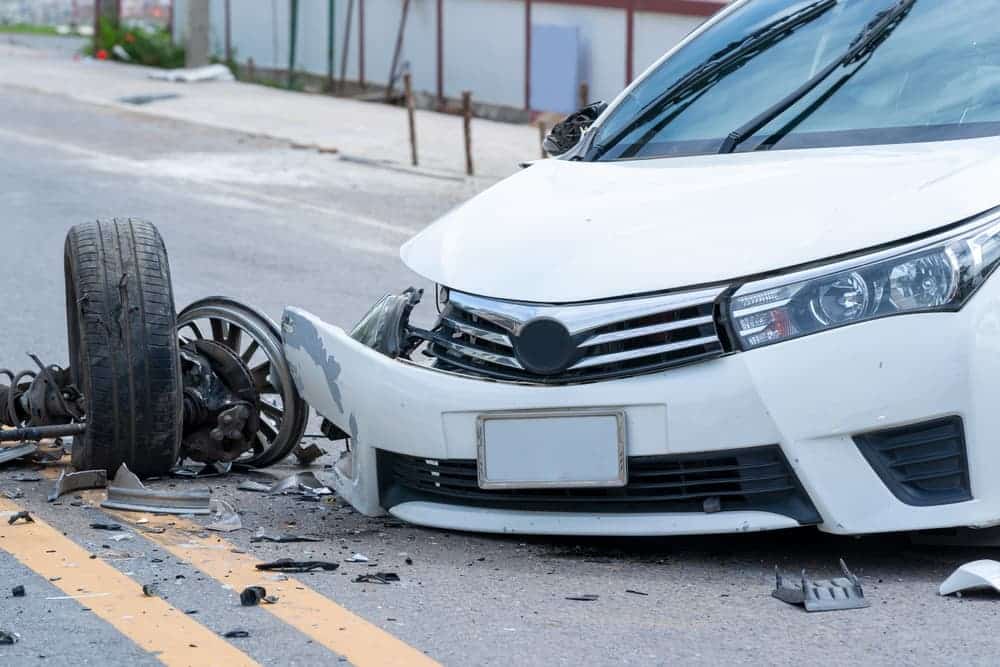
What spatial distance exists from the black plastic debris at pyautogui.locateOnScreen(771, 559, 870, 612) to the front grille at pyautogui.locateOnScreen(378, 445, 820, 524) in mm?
159

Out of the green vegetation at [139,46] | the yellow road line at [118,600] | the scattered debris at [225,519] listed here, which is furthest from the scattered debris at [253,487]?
the green vegetation at [139,46]

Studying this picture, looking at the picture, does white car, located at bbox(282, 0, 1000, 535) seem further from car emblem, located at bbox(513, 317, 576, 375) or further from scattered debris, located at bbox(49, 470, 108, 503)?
scattered debris, located at bbox(49, 470, 108, 503)

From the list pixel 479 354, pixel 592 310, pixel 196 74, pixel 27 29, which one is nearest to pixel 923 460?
pixel 592 310

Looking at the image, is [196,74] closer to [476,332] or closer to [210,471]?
[210,471]

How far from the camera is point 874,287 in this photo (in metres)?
3.99

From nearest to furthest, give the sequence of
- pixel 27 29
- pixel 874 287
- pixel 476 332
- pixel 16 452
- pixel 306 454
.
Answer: pixel 874 287, pixel 476 332, pixel 16 452, pixel 306 454, pixel 27 29

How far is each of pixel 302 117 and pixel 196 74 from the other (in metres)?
5.53

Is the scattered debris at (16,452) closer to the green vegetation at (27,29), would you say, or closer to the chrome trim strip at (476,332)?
the chrome trim strip at (476,332)

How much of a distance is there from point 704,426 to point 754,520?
0.91ft

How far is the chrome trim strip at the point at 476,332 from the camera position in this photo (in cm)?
426

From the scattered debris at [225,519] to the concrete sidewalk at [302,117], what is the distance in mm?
10786

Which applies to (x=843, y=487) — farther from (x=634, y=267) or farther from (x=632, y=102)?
(x=632, y=102)

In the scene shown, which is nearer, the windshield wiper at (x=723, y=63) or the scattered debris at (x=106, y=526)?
the scattered debris at (x=106, y=526)

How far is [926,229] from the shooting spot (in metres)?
4.02
